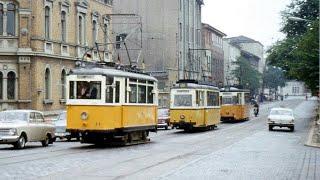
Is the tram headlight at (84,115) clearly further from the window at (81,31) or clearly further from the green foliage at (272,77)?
the green foliage at (272,77)

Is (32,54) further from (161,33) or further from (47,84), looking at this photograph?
(161,33)

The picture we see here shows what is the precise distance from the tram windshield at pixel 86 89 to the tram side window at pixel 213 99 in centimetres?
1840

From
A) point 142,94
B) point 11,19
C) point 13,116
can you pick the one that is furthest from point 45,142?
point 11,19

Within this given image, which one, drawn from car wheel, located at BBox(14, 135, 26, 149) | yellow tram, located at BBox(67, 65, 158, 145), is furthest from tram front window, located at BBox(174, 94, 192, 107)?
car wheel, located at BBox(14, 135, 26, 149)

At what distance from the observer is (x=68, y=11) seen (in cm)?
4903

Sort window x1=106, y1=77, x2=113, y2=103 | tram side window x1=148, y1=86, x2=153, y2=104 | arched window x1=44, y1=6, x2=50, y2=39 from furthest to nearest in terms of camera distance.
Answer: arched window x1=44, y1=6, x2=50, y2=39 < tram side window x1=148, y1=86, x2=153, y2=104 < window x1=106, y1=77, x2=113, y2=103

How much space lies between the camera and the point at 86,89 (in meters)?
25.9

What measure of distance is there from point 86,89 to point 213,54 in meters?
82.0

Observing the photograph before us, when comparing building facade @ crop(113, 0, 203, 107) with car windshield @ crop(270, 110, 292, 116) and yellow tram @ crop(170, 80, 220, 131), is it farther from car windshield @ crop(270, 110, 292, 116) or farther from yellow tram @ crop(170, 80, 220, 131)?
yellow tram @ crop(170, 80, 220, 131)

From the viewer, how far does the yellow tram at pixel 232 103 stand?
57.4 meters

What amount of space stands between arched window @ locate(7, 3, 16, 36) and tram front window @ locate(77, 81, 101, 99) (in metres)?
19.4

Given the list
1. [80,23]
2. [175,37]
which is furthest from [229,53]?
[80,23]

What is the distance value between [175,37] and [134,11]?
5776mm

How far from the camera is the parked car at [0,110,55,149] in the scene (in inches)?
989
